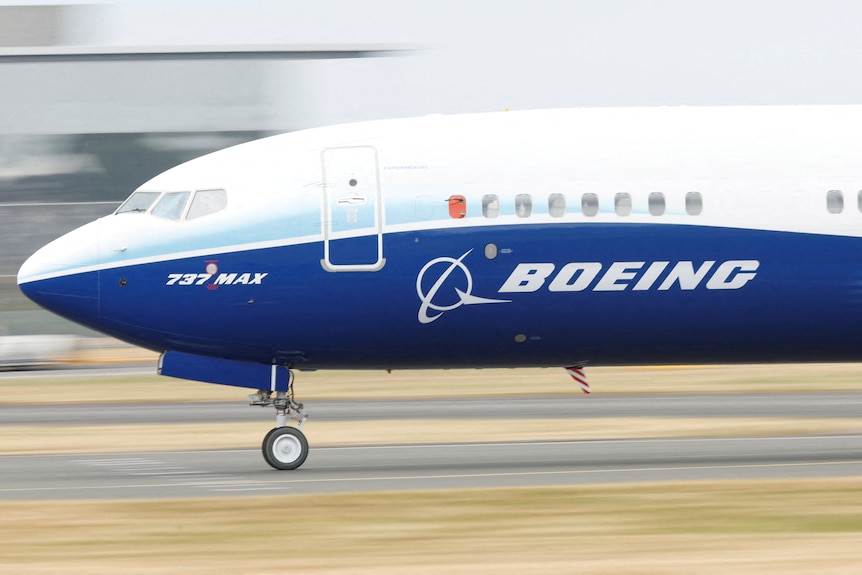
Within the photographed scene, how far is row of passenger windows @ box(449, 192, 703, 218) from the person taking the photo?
18344 mm

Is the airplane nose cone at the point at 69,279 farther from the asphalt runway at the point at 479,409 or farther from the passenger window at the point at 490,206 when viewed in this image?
the asphalt runway at the point at 479,409

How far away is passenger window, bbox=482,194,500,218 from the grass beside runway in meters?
3.58

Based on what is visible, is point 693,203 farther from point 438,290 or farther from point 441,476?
point 441,476

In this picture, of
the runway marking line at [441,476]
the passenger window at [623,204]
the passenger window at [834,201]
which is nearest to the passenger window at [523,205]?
the passenger window at [623,204]

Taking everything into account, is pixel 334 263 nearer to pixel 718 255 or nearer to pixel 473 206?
pixel 473 206

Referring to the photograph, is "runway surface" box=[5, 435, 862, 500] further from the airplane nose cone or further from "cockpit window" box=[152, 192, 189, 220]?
"cockpit window" box=[152, 192, 189, 220]

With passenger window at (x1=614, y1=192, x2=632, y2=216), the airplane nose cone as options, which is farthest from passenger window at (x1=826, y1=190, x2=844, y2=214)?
the airplane nose cone

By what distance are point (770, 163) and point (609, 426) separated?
7432mm

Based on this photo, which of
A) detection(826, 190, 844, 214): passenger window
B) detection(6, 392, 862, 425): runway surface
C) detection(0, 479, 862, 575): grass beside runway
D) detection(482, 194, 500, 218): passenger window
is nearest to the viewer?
detection(0, 479, 862, 575): grass beside runway

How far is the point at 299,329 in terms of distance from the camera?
18.4m

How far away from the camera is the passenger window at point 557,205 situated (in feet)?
60.2

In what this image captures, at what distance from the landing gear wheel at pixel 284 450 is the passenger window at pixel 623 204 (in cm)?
477

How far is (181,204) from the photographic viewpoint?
731 inches

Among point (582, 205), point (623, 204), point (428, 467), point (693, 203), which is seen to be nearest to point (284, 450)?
point (428, 467)
